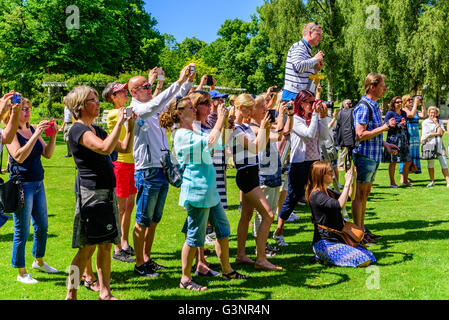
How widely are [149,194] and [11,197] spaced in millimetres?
1425

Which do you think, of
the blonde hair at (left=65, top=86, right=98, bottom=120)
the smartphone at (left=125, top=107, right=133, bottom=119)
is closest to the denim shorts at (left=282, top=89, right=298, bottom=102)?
the smartphone at (left=125, top=107, right=133, bottom=119)

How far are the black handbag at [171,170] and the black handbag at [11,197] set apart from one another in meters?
1.53

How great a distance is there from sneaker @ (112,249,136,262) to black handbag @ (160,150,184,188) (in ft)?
4.77

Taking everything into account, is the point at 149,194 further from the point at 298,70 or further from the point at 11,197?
the point at 298,70

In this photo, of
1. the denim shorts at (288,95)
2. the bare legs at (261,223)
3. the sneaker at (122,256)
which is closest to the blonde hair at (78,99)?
the bare legs at (261,223)

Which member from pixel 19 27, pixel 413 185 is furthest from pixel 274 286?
A: pixel 19 27

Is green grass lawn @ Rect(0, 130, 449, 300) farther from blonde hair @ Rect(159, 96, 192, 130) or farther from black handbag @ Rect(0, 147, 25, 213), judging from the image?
blonde hair @ Rect(159, 96, 192, 130)

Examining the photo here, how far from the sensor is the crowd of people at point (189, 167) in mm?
3965

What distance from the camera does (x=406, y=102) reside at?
11.6 m

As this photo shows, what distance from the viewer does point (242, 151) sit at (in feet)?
16.6

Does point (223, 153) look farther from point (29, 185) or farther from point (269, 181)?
point (29, 185)

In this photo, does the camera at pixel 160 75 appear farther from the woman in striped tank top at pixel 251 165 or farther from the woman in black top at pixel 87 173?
the woman in black top at pixel 87 173

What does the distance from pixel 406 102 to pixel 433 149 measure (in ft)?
4.73

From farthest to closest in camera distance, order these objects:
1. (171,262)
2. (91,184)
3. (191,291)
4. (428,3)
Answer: (428,3) → (171,262) → (191,291) → (91,184)
